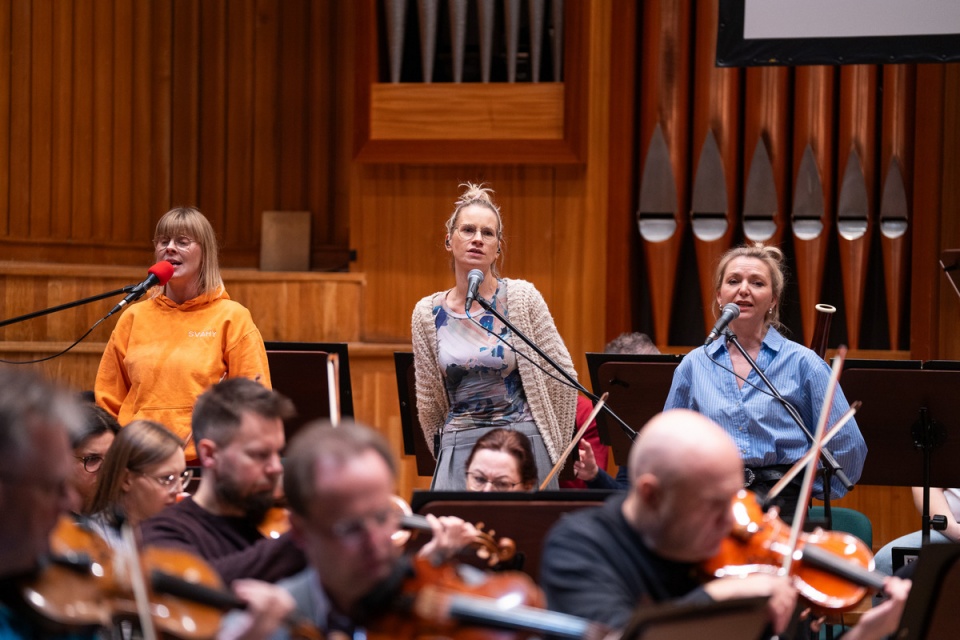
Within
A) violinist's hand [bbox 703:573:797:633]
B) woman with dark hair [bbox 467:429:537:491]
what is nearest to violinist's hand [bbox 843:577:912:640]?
violinist's hand [bbox 703:573:797:633]

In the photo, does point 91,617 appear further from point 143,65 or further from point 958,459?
point 143,65

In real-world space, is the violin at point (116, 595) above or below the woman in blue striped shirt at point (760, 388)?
below

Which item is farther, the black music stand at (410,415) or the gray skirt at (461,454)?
the black music stand at (410,415)

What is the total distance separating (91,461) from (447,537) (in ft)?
3.78

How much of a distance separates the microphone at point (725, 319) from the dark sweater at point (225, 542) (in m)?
1.42

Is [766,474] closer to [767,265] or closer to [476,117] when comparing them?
[767,265]

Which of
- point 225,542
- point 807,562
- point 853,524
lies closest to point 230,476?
point 225,542

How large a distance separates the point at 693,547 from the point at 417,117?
3562 mm

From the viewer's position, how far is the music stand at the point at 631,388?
360 cm

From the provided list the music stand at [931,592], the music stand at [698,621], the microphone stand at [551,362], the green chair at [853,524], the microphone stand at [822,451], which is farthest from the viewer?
the green chair at [853,524]

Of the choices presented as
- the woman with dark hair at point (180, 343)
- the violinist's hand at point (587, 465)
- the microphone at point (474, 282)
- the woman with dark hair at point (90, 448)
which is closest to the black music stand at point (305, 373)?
the woman with dark hair at point (180, 343)

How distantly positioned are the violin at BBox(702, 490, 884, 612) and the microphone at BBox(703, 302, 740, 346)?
3.45ft

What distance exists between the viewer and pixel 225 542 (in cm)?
218

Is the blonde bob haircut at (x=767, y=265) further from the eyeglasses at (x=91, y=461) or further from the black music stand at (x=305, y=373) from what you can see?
the eyeglasses at (x=91, y=461)
